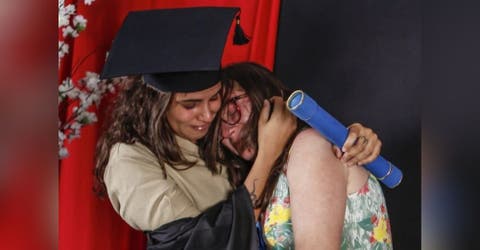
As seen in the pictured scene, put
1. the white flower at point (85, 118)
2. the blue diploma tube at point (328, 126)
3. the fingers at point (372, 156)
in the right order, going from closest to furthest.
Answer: the blue diploma tube at point (328, 126)
the fingers at point (372, 156)
the white flower at point (85, 118)

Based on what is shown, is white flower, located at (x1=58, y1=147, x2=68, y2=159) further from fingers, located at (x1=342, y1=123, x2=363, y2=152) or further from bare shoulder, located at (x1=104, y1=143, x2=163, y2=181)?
fingers, located at (x1=342, y1=123, x2=363, y2=152)

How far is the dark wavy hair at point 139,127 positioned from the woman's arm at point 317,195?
0.30m

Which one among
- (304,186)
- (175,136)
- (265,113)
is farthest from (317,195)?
(175,136)

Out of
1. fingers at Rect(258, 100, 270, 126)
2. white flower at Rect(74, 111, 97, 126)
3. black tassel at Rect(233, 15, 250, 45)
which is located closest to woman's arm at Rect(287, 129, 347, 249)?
fingers at Rect(258, 100, 270, 126)

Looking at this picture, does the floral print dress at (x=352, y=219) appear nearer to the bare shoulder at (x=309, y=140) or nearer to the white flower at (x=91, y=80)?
the bare shoulder at (x=309, y=140)

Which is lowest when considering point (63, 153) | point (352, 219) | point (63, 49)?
point (352, 219)

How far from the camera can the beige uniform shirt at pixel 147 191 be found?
4.72 ft

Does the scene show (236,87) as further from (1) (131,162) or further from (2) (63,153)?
(2) (63,153)

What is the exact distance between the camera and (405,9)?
4.97ft

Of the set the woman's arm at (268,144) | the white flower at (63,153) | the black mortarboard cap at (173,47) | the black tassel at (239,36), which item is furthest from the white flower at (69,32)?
the woman's arm at (268,144)

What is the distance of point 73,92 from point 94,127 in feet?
0.32

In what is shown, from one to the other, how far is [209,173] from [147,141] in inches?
6.5

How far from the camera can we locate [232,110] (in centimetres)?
155

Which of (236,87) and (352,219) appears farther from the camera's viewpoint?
(236,87)
